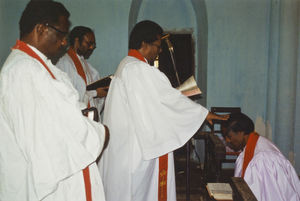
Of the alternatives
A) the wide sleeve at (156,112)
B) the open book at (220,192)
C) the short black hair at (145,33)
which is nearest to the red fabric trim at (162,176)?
the wide sleeve at (156,112)

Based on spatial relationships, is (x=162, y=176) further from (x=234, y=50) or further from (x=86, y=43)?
(x=234, y=50)

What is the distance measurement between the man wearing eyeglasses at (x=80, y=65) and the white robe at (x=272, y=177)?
2168 millimetres

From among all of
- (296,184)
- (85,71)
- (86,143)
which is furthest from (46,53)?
(85,71)

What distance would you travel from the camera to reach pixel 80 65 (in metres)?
4.04

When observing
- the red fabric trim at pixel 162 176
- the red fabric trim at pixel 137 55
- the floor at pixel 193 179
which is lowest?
the floor at pixel 193 179

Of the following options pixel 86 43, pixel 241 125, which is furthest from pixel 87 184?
pixel 86 43

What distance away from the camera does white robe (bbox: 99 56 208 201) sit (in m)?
2.55

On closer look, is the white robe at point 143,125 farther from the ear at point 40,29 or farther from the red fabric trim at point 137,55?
the ear at point 40,29

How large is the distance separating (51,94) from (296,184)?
86.0 inches

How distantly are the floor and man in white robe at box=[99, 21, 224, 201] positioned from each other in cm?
160

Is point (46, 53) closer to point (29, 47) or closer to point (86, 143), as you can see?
point (29, 47)

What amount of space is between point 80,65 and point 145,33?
5.57 ft

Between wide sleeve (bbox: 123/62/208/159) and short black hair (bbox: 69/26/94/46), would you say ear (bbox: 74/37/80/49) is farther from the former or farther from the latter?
wide sleeve (bbox: 123/62/208/159)

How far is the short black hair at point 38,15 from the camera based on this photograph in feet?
4.75
